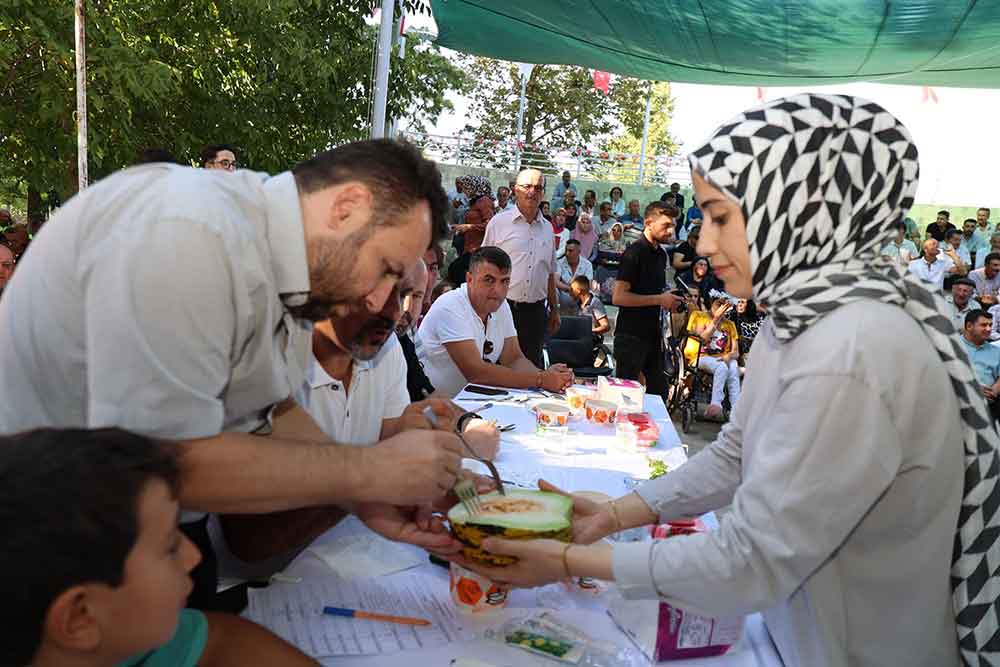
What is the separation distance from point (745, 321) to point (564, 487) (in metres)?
6.73

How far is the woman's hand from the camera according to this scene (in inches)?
69.1

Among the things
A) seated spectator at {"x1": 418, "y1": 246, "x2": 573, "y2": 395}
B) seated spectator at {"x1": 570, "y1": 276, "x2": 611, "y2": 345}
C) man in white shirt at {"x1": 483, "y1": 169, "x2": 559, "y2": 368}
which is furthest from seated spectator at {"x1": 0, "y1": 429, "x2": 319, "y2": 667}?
seated spectator at {"x1": 570, "y1": 276, "x2": 611, "y2": 345}

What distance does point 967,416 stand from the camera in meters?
1.37

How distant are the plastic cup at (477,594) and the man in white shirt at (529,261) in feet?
14.6

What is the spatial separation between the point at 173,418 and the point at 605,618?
995 mm

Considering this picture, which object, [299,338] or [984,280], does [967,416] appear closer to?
[299,338]

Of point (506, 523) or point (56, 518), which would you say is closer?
point (56, 518)

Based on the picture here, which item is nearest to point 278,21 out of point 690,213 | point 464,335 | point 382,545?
point 464,335

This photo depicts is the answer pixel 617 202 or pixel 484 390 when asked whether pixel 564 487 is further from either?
pixel 617 202

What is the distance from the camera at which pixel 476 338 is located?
4.09 meters

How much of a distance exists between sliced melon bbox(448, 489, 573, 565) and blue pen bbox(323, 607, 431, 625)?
17 centimetres

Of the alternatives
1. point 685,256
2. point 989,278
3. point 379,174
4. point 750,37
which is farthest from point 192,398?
point 989,278

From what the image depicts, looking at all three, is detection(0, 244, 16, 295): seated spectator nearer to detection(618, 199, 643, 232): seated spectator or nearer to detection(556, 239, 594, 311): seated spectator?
detection(556, 239, 594, 311): seated spectator

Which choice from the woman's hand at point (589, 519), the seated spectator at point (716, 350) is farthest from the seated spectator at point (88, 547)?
the seated spectator at point (716, 350)
